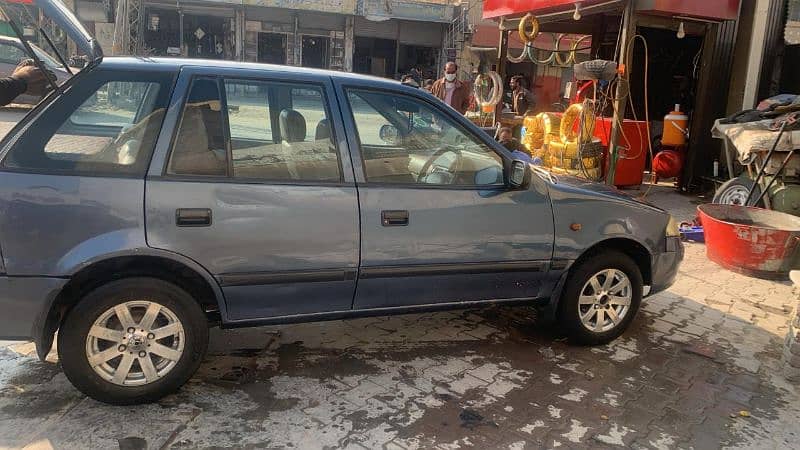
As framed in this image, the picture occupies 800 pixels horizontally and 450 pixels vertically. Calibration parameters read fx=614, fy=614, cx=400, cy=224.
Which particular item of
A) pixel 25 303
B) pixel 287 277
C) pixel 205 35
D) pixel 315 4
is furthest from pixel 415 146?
pixel 205 35

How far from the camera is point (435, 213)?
141 inches

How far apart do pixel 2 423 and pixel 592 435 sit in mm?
2951

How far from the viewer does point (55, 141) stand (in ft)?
9.84

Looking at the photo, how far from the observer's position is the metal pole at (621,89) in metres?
8.73

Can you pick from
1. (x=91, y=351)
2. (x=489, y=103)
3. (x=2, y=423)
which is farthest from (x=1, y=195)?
(x=489, y=103)

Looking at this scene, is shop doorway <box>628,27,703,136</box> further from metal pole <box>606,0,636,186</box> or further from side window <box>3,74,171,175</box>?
side window <box>3,74,171,175</box>

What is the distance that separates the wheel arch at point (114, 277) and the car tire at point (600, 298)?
7.41 feet

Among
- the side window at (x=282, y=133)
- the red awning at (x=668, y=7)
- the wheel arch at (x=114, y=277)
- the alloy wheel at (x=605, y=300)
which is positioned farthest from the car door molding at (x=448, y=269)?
the red awning at (x=668, y=7)

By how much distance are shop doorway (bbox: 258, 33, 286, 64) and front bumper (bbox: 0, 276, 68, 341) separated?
85.5ft

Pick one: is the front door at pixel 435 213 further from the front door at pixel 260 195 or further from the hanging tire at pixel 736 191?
the hanging tire at pixel 736 191

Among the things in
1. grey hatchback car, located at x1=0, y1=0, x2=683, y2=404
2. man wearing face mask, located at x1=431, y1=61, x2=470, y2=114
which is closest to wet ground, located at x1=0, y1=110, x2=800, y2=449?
grey hatchback car, located at x1=0, y1=0, x2=683, y2=404

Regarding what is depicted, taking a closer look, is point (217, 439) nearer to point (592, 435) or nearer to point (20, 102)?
point (592, 435)

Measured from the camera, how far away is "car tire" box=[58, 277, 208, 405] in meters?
3.00

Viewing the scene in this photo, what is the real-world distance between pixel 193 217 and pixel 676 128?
9.81 metres
